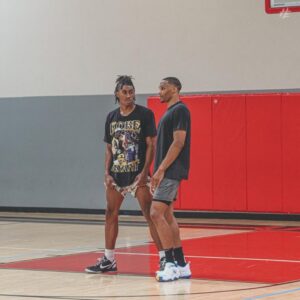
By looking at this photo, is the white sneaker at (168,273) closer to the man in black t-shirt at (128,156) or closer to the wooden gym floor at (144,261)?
the wooden gym floor at (144,261)

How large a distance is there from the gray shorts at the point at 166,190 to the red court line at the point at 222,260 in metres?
0.92

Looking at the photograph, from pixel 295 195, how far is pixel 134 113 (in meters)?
7.59

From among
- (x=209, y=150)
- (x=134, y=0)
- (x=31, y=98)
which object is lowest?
(x=209, y=150)

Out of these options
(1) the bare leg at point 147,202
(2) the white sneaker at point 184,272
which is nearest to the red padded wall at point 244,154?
(1) the bare leg at point 147,202

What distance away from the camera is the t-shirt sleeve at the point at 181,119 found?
8.91 m

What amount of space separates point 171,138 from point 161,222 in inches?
33.0

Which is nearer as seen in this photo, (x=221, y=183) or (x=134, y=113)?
(x=134, y=113)

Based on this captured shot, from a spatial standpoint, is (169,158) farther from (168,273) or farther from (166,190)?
(168,273)

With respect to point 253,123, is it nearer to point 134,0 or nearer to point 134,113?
point 134,0

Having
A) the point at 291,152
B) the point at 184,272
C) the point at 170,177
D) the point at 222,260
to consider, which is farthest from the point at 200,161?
the point at 170,177

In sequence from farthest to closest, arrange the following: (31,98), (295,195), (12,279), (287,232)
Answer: (31,98) → (295,195) → (287,232) → (12,279)

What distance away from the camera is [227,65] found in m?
17.4

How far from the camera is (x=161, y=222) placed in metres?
8.88

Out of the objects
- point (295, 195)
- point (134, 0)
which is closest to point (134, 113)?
point (295, 195)
